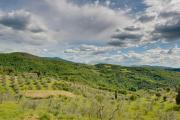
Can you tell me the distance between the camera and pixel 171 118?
47094 millimetres

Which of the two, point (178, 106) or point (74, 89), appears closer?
point (178, 106)

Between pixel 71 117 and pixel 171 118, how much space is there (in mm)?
21681

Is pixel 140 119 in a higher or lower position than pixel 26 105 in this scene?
lower

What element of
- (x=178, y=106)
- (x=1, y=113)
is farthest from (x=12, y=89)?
(x=1, y=113)

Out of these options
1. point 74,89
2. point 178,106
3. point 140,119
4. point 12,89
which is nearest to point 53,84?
point 74,89

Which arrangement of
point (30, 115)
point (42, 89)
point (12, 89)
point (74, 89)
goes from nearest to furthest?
1. point (30, 115)
2. point (12, 89)
3. point (42, 89)
4. point (74, 89)

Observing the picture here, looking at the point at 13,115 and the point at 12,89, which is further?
the point at 12,89

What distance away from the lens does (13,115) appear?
103 ft

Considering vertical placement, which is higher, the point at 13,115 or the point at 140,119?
the point at 13,115

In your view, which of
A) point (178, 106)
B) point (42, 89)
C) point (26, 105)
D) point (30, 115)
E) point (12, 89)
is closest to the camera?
point (30, 115)

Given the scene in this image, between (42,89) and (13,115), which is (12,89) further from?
(13,115)

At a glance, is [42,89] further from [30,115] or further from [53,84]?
[30,115]

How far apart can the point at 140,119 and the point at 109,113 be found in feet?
40.7

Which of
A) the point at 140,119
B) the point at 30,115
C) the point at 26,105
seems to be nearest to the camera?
the point at 30,115
